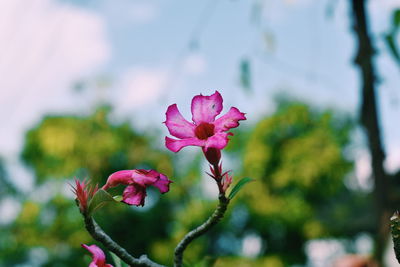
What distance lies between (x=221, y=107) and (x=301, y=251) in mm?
12353

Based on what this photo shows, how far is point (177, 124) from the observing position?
442mm

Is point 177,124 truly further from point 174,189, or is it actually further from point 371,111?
point 174,189

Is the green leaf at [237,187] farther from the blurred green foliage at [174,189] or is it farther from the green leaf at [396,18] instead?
the blurred green foliage at [174,189]

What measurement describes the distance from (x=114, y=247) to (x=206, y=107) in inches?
5.3

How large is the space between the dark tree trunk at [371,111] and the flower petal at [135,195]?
86 centimetres

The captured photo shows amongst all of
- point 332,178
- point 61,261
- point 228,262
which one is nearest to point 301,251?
point 332,178

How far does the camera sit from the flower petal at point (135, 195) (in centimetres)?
45

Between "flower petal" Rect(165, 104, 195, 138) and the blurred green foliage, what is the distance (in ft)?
35.1

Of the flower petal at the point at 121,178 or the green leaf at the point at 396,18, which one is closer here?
the flower petal at the point at 121,178

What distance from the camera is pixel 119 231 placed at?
12641 millimetres

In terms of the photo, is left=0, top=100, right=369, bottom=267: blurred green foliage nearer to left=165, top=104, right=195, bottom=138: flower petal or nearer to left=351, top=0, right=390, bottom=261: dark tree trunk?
left=351, top=0, right=390, bottom=261: dark tree trunk

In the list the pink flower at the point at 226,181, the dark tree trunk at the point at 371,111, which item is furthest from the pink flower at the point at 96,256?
the dark tree trunk at the point at 371,111

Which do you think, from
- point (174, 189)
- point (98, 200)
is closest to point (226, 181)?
point (98, 200)

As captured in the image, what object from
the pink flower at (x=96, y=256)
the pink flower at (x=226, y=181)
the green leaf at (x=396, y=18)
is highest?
the green leaf at (x=396, y=18)
